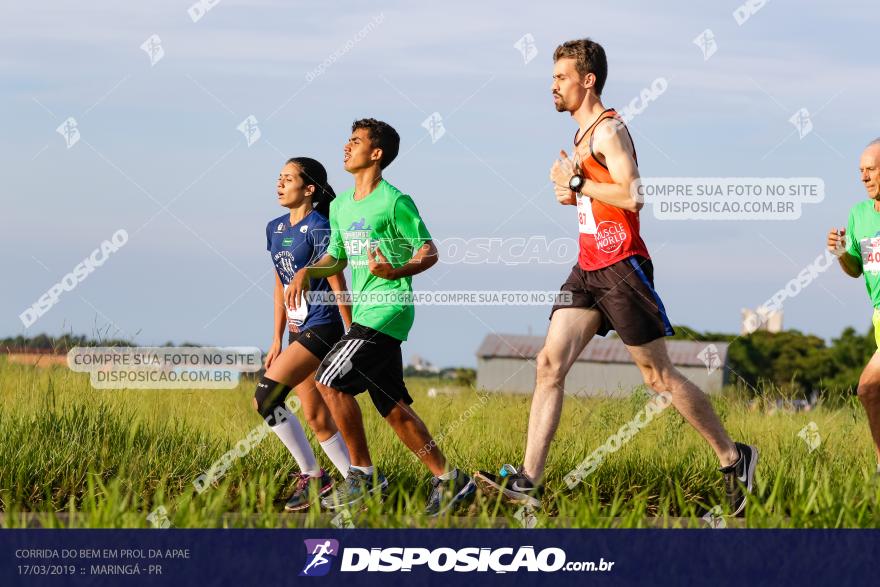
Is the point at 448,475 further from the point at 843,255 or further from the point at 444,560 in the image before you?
the point at 843,255

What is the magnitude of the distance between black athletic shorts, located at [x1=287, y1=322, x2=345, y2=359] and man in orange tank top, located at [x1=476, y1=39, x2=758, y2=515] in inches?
53.1

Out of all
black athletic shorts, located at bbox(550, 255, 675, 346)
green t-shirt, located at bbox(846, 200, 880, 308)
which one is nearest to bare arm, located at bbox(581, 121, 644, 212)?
black athletic shorts, located at bbox(550, 255, 675, 346)

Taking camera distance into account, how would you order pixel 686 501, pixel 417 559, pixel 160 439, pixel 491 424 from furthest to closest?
pixel 491 424 → pixel 160 439 → pixel 686 501 → pixel 417 559

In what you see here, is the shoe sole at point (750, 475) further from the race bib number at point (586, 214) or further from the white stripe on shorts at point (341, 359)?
the white stripe on shorts at point (341, 359)

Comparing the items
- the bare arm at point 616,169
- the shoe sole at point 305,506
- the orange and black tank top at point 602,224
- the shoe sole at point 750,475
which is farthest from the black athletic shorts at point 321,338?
the shoe sole at point 750,475

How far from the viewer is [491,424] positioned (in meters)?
8.30

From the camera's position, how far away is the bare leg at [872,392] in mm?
7148

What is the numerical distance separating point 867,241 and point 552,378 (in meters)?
2.34

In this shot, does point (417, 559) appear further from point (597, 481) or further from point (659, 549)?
point (597, 481)

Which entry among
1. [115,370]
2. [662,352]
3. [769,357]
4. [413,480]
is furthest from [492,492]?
[769,357]

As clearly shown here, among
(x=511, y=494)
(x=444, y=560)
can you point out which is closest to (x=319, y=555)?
(x=444, y=560)

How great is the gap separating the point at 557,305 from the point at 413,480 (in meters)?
1.51

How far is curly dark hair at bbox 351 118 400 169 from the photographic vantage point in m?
6.91

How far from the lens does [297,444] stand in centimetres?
705
